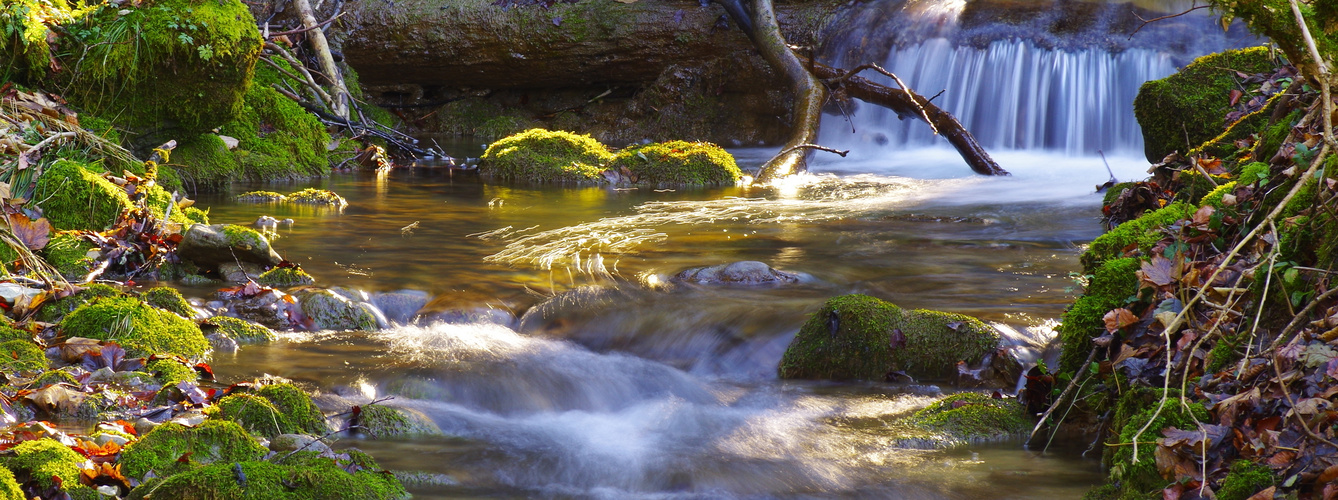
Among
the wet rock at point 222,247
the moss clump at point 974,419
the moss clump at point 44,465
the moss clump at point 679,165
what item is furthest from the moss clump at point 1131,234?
the moss clump at point 679,165

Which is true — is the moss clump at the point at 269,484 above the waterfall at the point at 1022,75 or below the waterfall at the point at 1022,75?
below

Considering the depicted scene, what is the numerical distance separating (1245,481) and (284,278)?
4.87 m

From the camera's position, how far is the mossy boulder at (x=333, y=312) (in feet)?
17.2

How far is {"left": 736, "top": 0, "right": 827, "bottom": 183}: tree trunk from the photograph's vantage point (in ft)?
40.0

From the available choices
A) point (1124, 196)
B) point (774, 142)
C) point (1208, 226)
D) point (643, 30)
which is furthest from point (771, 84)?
point (1208, 226)

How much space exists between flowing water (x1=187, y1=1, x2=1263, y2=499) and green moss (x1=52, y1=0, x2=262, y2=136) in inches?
37.4

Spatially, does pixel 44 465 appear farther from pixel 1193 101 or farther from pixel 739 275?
pixel 1193 101

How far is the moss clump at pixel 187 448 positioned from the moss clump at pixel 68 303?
5.83 feet

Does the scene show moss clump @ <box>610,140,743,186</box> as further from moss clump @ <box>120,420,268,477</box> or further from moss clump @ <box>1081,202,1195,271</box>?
moss clump @ <box>120,420,268,477</box>

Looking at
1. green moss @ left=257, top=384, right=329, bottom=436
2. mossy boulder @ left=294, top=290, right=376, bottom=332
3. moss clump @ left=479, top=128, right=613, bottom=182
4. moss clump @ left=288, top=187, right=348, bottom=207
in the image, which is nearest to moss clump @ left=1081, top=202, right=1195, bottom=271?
green moss @ left=257, top=384, right=329, bottom=436

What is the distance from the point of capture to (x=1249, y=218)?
11.5 ft

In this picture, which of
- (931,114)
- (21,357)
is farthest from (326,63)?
(21,357)

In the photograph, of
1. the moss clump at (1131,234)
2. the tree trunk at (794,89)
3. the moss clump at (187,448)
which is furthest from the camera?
the tree trunk at (794,89)

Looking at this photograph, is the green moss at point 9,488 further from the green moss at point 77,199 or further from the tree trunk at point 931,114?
the tree trunk at point 931,114
